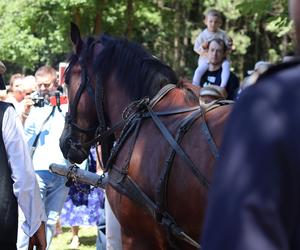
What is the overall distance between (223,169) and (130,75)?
3.58 meters

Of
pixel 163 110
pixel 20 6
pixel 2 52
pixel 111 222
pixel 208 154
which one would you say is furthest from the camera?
pixel 2 52

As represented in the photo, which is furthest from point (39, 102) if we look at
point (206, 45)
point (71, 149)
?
point (71, 149)

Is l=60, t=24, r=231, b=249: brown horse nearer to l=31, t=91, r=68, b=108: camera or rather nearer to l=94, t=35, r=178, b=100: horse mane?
l=94, t=35, r=178, b=100: horse mane

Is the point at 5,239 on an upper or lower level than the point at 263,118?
lower

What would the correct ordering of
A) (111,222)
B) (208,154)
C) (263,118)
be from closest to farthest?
(263,118), (208,154), (111,222)

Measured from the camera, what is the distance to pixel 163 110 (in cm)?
448

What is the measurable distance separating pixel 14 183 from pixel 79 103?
103cm

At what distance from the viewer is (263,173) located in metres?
1.31

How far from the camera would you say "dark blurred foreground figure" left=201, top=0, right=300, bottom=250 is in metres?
1.31

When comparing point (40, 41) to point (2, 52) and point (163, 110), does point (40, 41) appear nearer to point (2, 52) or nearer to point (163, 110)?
point (2, 52)

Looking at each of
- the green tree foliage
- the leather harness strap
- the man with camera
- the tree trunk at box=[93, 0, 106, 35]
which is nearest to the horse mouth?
the leather harness strap

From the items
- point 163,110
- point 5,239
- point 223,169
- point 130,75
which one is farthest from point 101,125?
point 223,169

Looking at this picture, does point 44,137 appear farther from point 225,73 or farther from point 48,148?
point 225,73

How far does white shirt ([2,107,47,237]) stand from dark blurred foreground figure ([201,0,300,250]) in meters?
3.22
